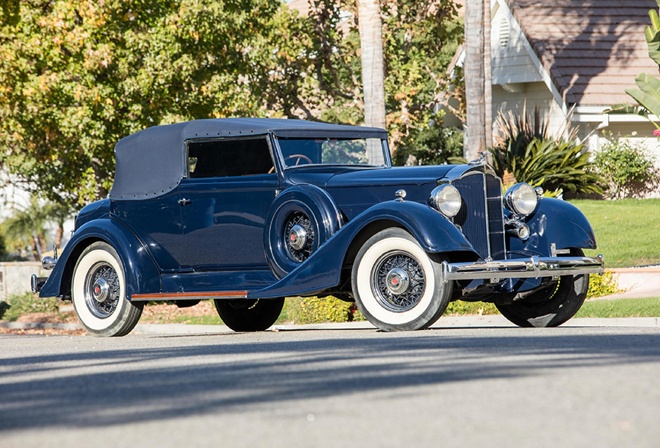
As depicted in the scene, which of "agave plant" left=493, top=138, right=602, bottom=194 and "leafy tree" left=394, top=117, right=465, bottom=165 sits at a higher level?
"leafy tree" left=394, top=117, right=465, bottom=165

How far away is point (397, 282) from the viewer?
9422mm

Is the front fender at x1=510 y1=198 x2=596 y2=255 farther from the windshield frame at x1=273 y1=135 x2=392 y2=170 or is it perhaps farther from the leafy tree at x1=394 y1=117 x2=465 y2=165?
the leafy tree at x1=394 y1=117 x2=465 y2=165

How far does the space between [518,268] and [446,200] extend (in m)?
0.86

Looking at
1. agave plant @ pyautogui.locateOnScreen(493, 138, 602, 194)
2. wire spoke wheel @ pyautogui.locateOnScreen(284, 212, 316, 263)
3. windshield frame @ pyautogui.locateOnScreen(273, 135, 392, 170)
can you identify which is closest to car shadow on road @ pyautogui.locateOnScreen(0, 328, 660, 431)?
wire spoke wheel @ pyautogui.locateOnScreen(284, 212, 316, 263)

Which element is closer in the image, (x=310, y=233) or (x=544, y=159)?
(x=310, y=233)

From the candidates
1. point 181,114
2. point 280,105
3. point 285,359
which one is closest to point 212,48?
point 181,114

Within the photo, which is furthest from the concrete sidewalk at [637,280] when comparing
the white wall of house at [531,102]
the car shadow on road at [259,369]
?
the white wall of house at [531,102]

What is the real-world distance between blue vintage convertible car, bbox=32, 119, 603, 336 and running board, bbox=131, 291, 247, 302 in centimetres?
2

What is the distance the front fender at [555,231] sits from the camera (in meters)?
10.3

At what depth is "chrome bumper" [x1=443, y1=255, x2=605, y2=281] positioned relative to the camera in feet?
29.8

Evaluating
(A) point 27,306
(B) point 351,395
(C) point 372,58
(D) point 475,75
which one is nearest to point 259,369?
(B) point 351,395

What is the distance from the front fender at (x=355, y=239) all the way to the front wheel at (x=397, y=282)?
139mm

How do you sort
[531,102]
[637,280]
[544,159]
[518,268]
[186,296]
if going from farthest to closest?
[531,102], [544,159], [637,280], [186,296], [518,268]

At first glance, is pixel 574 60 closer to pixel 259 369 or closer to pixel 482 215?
pixel 482 215
